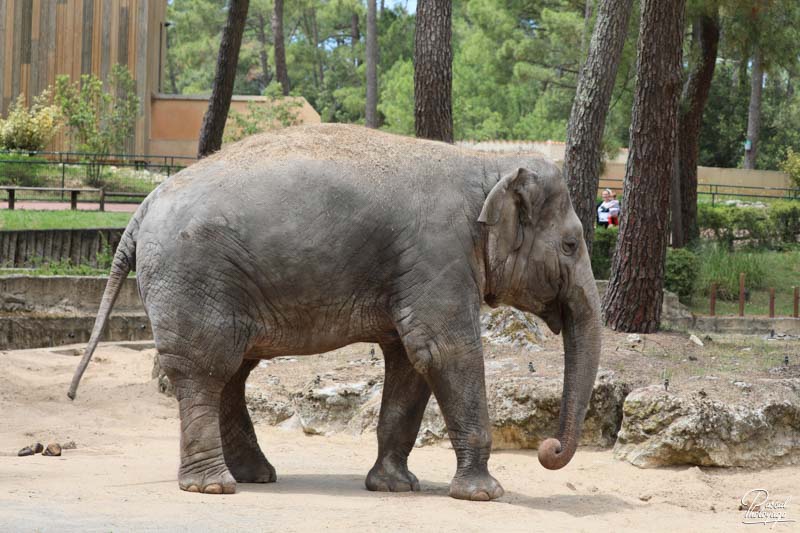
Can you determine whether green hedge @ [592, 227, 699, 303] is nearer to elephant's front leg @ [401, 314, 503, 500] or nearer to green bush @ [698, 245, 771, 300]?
green bush @ [698, 245, 771, 300]

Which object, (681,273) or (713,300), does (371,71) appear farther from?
(713,300)

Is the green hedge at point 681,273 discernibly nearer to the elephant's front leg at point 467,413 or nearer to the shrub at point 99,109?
the elephant's front leg at point 467,413

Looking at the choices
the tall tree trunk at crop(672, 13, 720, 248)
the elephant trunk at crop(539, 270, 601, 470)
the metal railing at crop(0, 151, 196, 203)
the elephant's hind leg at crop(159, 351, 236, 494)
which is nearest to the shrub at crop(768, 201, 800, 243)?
the tall tree trunk at crop(672, 13, 720, 248)

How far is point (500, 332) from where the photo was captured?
39.5 ft

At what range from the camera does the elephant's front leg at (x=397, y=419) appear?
8.05 metres

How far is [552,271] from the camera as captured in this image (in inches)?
307

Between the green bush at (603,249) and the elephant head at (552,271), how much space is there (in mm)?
16925

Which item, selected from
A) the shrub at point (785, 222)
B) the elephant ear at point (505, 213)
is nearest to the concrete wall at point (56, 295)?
the elephant ear at point (505, 213)

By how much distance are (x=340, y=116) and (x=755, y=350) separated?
52.8 meters

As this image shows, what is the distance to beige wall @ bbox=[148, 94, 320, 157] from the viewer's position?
44.6 metres

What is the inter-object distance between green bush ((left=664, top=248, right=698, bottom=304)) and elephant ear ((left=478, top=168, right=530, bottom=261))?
52.7 ft

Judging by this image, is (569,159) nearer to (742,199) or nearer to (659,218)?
(659,218)

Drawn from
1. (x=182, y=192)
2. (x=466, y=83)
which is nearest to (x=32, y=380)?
(x=182, y=192)

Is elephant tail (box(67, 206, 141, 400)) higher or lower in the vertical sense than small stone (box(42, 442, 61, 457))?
higher
